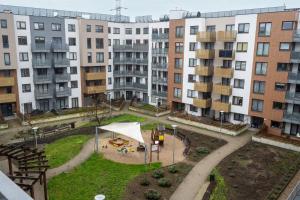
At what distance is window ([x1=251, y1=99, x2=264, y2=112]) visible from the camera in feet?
163

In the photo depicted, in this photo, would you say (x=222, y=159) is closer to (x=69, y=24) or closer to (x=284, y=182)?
(x=284, y=182)

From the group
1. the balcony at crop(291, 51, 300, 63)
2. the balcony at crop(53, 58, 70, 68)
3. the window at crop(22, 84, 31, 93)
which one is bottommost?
the window at crop(22, 84, 31, 93)

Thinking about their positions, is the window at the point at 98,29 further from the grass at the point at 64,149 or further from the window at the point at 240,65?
the window at the point at 240,65

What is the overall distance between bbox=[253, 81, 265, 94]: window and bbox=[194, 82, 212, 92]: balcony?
883 centimetres

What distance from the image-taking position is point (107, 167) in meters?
34.1

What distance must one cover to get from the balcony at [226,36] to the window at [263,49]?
4.69 metres

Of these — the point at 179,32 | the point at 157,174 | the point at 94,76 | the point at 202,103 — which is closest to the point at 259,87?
the point at 202,103

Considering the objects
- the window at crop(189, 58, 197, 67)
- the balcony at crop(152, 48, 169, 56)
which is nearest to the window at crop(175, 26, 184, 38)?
the balcony at crop(152, 48, 169, 56)

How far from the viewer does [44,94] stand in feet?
195

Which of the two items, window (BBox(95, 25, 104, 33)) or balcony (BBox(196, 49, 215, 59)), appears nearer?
balcony (BBox(196, 49, 215, 59))

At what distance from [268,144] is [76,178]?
2990 centimetres

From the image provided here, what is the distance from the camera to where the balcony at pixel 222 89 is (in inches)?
2077

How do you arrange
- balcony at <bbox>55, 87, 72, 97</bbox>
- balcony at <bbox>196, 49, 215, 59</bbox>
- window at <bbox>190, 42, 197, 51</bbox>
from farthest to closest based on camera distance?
balcony at <bbox>55, 87, 72, 97</bbox>
window at <bbox>190, 42, 197, 51</bbox>
balcony at <bbox>196, 49, 215, 59</bbox>

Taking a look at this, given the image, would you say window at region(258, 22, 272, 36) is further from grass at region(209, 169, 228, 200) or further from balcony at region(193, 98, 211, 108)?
grass at region(209, 169, 228, 200)
